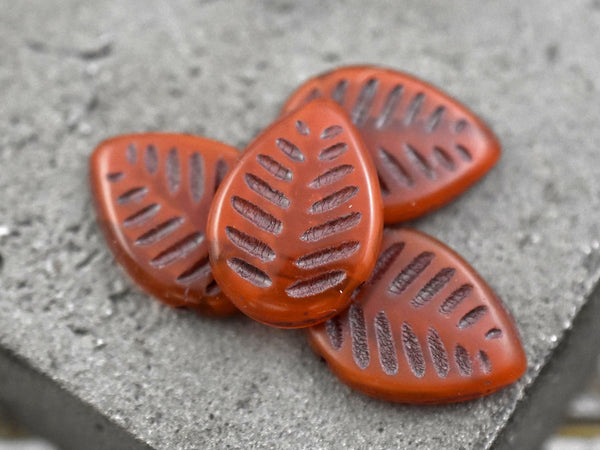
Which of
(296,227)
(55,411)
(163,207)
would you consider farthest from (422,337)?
(55,411)

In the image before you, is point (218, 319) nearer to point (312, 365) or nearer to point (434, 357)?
point (312, 365)

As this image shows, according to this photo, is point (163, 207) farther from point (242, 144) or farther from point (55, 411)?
point (55, 411)

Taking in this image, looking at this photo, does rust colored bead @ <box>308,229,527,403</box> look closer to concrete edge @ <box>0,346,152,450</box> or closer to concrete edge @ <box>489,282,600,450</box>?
concrete edge @ <box>489,282,600,450</box>

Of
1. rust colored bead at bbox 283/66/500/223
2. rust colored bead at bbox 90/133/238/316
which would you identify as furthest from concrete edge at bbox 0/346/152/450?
rust colored bead at bbox 283/66/500/223

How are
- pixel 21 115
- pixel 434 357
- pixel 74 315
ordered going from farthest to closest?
pixel 21 115 → pixel 74 315 → pixel 434 357

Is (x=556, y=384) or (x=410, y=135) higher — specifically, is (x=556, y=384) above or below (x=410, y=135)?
below

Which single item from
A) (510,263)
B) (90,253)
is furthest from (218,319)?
(510,263)

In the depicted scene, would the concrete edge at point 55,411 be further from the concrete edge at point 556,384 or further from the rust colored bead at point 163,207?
the concrete edge at point 556,384
